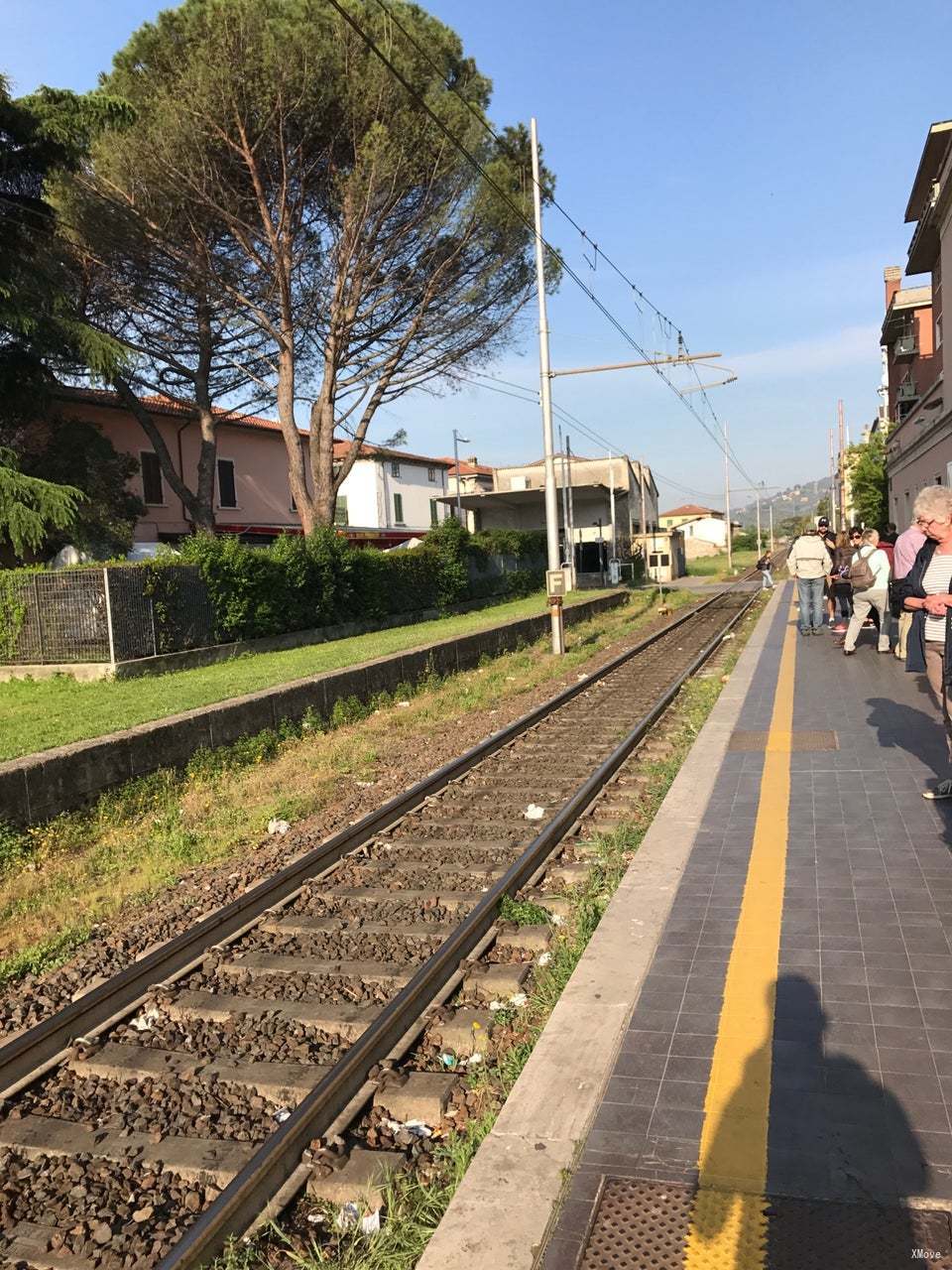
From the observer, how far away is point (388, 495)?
5181 centimetres

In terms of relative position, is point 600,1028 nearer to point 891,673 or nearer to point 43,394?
point 891,673

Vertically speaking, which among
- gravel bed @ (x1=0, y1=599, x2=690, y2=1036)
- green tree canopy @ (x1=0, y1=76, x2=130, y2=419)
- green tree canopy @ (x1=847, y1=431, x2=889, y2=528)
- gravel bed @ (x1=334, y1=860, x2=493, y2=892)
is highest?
green tree canopy @ (x1=0, y1=76, x2=130, y2=419)

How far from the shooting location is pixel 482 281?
83.0ft

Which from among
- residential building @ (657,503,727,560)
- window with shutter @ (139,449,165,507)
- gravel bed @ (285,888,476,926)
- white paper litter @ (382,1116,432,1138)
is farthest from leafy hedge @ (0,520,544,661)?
residential building @ (657,503,727,560)

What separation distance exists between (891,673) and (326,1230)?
1050 centimetres

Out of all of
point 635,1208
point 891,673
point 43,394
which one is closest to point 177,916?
point 635,1208

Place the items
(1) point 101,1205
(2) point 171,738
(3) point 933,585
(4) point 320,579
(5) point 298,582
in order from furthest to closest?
(4) point 320,579 < (5) point 298,582 < (2) point 171,738 < (3) point 933,585 < (1) point 101,1205

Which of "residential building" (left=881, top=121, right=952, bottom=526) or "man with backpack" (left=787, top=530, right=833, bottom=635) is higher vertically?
"residential building" (left=881, top=121, right=952, bottom=526)

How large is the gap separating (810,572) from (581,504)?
3862cm

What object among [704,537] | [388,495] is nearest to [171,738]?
[388,495]

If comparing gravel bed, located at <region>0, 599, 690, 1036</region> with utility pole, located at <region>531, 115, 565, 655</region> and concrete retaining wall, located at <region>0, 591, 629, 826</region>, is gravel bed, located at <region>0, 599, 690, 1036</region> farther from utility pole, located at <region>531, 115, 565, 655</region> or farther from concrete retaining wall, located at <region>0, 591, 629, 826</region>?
utility pole, located at <region>531, 115, 565, 655</region>

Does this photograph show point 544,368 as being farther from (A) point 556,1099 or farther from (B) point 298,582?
(A) point 556,1099

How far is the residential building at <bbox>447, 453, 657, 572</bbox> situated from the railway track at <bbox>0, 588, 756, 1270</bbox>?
42634 mm

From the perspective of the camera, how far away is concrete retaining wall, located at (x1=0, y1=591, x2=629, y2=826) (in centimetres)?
736
